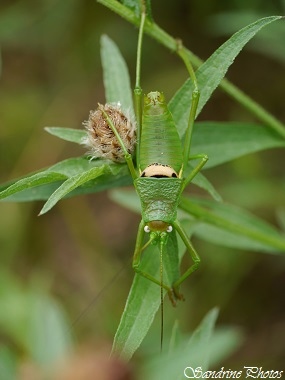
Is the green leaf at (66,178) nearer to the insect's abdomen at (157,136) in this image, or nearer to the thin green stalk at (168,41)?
the insect's abdomen at (157,136)

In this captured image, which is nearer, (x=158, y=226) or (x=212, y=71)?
(x=158, y=226)

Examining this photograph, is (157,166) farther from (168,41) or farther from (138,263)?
(168,41)

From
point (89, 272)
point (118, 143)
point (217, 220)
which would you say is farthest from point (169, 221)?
point (89, 272)

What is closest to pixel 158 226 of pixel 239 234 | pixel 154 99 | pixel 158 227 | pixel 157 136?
pixel 158 227

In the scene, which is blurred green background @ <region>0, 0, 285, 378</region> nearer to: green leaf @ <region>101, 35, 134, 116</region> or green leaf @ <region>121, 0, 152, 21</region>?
green leaf @ <region>101, 35, 134, 116</region>

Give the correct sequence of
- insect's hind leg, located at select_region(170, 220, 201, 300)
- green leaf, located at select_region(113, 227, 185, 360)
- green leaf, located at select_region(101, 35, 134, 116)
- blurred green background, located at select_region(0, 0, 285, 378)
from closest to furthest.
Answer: green leaf, located at select_region(113, 227, 185, 360), insect's hind leg, located at select_region(170, 220, 201, 300), green leaf, located at select_region(101, 35, 134, 116), blurred green background, located at select_region(0, 0, 285, 378)

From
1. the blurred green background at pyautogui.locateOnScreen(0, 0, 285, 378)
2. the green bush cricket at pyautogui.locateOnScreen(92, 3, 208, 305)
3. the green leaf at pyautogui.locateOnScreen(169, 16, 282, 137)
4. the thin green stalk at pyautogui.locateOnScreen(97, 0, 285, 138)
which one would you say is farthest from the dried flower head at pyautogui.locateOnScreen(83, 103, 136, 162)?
the blurred green background at pyautogui.locateOnScreen(0, 0, 285, 378)
